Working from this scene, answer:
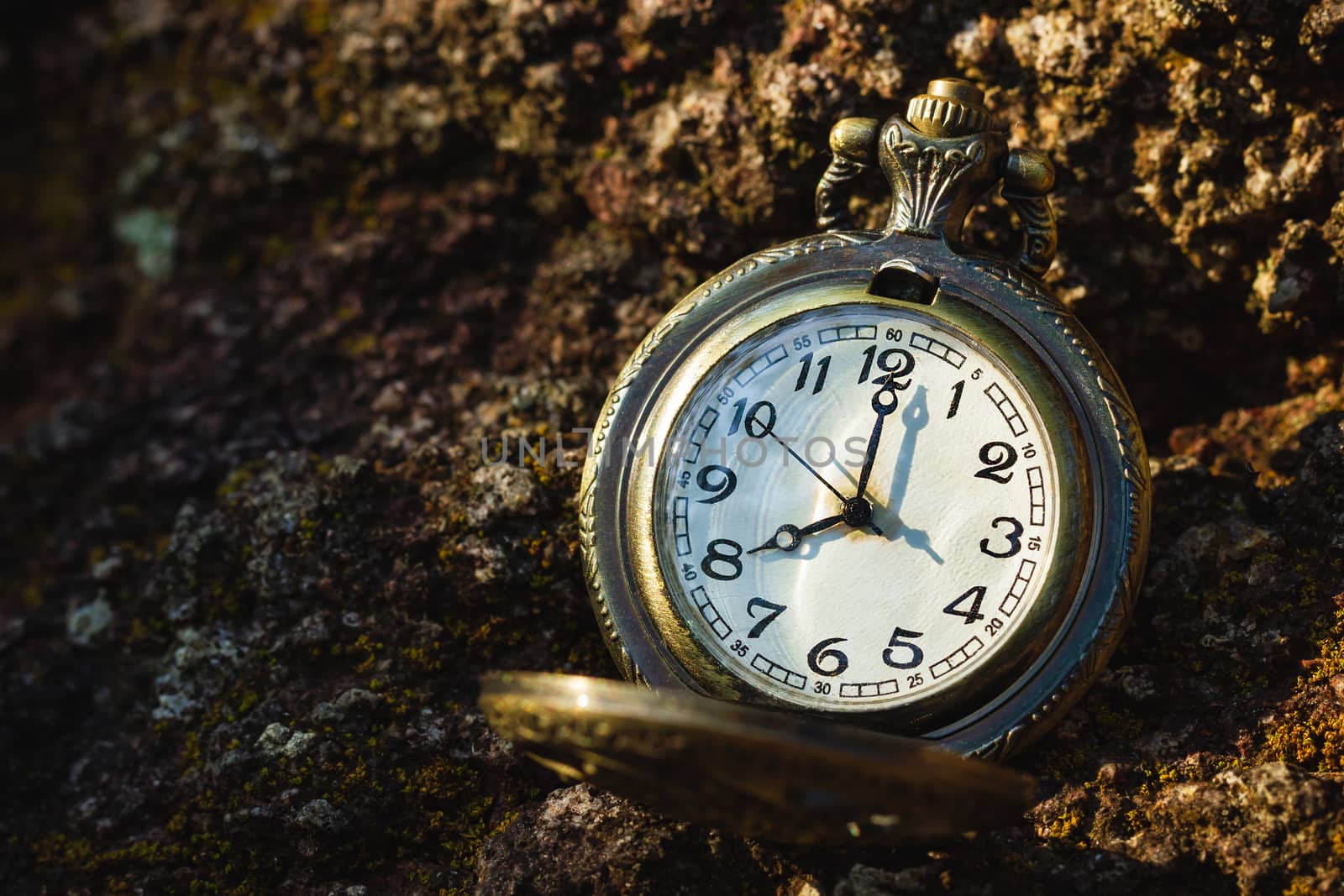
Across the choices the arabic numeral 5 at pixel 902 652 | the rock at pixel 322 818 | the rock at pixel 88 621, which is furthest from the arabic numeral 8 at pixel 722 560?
the rock at pixel 88 621

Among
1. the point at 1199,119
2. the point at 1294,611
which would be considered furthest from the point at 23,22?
the point at 1294,611

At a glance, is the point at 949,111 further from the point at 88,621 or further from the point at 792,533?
the point at 88,621

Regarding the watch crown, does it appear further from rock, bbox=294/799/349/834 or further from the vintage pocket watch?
rock, bbox=294/799/349/834

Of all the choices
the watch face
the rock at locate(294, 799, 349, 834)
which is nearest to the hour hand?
the watch face

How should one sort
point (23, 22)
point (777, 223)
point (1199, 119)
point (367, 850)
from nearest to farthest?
point (367, 850), point (1199, 119), point (777, 223), point (23, 22)

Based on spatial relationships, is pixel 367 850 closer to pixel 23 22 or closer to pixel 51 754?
pixel 51 754

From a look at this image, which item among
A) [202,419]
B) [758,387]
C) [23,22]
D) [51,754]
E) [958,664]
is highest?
[23,22]

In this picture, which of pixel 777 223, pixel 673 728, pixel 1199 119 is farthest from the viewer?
pixel 777 223

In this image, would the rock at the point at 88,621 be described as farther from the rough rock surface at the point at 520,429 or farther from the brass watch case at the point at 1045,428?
the brass watch case at the point at 1045,428

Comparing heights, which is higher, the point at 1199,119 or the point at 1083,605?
the point at 1199,119
